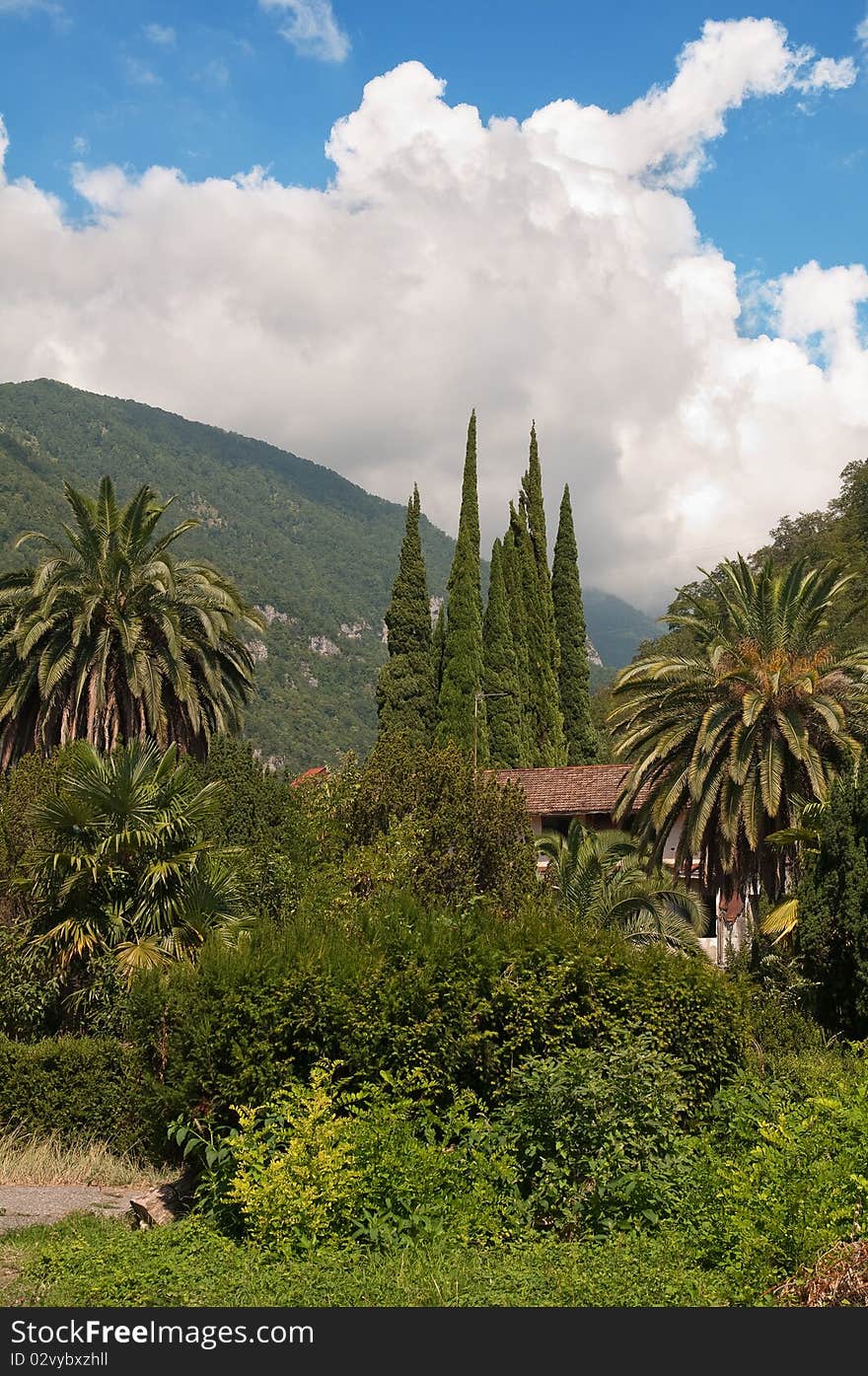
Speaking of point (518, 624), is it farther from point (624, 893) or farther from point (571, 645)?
point (624, 893)

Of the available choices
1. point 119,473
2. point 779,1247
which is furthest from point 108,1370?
point 119,473

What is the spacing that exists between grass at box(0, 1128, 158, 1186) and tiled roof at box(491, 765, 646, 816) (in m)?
25.8

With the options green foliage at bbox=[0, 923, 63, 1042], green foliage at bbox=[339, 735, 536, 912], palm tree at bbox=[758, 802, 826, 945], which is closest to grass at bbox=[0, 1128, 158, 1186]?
green foliage at bbox=[0, 923, 63, 1042]

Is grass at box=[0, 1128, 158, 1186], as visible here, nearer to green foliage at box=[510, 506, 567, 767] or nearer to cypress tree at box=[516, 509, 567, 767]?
green foliage at box=[510, 506, 567, 767]

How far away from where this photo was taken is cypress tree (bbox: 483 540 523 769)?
148 feet

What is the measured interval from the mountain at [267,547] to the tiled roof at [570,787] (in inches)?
1689

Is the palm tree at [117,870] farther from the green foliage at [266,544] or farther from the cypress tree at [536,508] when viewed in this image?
the green foliage at [266,544]

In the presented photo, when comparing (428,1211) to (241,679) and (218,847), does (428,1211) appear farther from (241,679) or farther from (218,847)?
(241,679)

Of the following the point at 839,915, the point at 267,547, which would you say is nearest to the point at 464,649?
the point at 839,915

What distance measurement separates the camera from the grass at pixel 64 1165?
13656mm

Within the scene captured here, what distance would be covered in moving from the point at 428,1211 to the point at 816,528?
64858 mm

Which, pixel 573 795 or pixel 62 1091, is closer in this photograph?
pixel 62 1091

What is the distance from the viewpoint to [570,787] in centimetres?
4206

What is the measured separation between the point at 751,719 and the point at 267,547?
14871 cm
